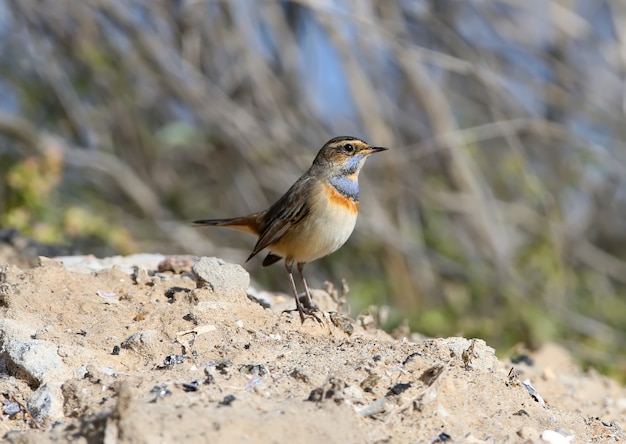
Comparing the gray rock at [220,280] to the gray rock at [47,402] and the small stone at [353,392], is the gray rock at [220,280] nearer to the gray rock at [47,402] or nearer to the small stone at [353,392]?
the gray rock at [47,402]

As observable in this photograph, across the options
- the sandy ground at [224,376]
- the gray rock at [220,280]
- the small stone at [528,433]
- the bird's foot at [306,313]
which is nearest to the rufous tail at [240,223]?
the sandy ground at [224,376]

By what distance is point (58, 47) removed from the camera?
32.9 feet

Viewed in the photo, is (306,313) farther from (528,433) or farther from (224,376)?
(528,433)

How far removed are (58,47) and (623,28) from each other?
19.6 ft

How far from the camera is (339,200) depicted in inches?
246

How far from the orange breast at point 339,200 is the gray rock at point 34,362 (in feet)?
7.87

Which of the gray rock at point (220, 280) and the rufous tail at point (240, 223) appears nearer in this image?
the gray rock at point (220, 280)

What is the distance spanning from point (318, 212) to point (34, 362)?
243cm

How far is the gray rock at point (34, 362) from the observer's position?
13.6 ft

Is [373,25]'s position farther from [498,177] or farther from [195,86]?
[498,177]

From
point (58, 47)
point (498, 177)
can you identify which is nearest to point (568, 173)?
point (498, 177)

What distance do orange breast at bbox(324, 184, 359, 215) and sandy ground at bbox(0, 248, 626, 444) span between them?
1022mm

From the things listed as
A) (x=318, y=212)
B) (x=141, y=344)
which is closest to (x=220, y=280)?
(x=141, y=344)

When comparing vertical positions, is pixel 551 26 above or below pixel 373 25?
above
